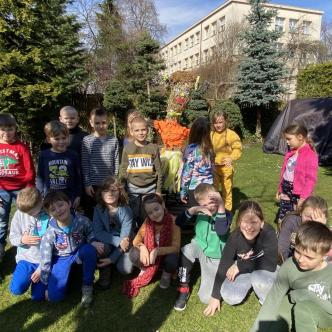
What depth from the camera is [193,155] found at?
174 inches

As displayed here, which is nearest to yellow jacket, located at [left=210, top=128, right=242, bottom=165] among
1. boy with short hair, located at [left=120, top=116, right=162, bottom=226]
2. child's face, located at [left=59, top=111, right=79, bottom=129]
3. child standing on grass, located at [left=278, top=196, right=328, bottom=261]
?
boy with short hair, located at [left=120, top=116, right=162, bottom=226]

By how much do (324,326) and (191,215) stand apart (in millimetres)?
1408

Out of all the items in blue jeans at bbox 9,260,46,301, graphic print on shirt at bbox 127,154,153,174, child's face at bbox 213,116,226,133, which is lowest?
blue jeans at bbox 9,260,46,301

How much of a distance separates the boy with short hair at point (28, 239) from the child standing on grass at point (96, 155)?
835 mm

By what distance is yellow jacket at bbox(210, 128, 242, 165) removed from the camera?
5109 mm

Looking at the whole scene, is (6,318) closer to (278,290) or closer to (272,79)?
(278,290)

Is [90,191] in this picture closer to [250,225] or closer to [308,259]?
[250,225]

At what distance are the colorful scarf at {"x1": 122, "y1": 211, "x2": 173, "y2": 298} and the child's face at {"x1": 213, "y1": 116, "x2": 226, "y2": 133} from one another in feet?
6.98

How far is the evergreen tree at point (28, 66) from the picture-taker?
10695mm

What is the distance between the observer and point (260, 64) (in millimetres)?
15289

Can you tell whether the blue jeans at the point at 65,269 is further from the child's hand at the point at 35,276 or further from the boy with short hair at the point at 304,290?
the boy with short hair at the point at 304,290

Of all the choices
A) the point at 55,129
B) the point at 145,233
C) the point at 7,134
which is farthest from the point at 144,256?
the point at 7,134

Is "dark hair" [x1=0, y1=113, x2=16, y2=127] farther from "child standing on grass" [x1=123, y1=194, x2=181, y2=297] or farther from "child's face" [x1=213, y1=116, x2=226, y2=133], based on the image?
"child's face" [x1=213, y1=116, x2=226, y2=133]

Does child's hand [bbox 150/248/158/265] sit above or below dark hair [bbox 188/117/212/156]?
below
